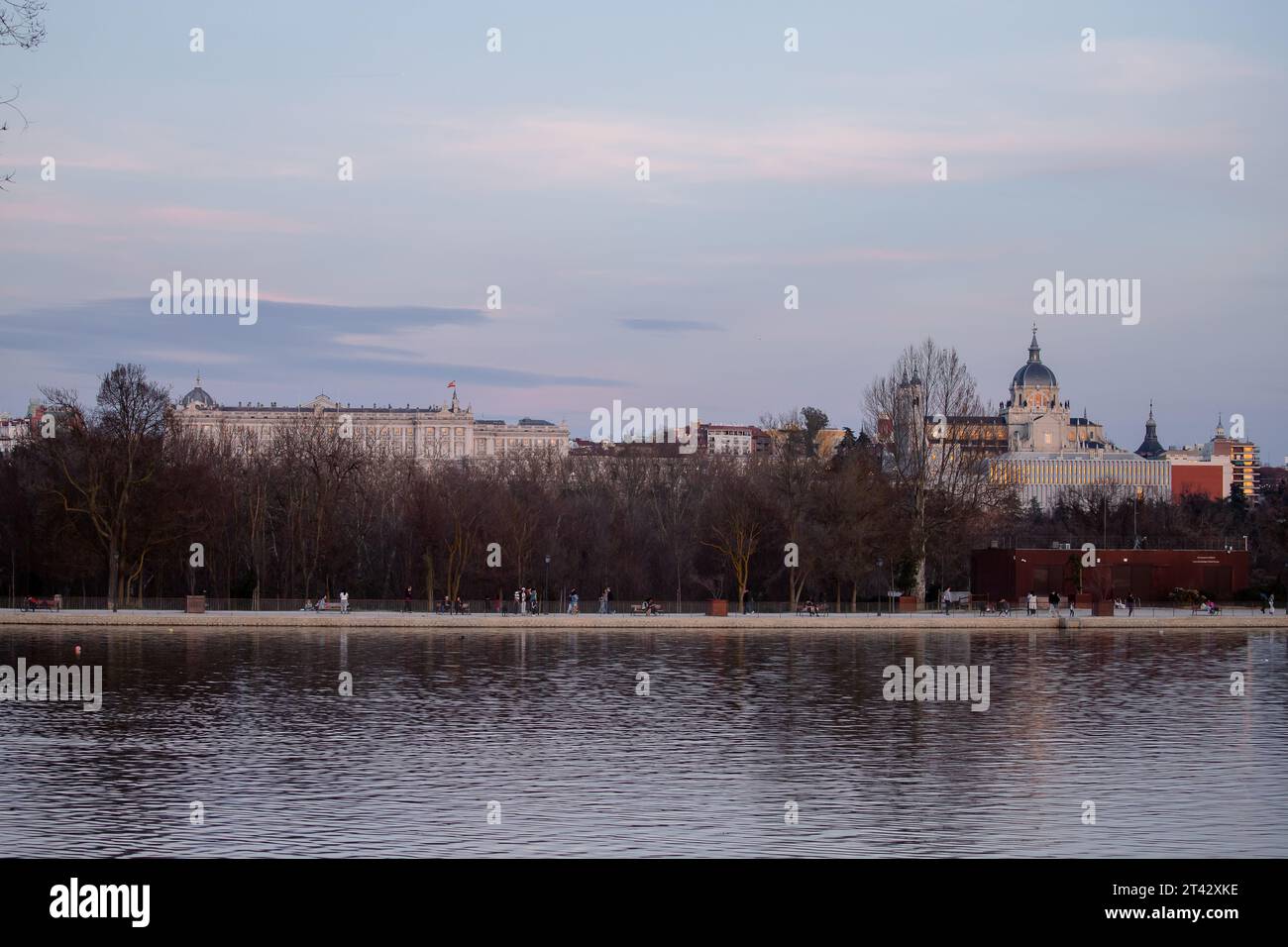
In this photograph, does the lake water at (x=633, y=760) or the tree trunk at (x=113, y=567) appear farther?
the tree trunk at (x=113, y=567)

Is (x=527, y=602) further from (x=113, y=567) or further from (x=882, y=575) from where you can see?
(x=882, y=575)

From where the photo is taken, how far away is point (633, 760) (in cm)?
2406

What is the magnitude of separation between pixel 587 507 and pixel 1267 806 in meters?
63.7

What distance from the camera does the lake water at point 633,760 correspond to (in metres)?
18.2

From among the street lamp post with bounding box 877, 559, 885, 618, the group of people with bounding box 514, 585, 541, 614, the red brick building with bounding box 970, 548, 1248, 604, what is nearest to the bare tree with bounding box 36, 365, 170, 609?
the group of people with bounding box 514, 585, 541, 614

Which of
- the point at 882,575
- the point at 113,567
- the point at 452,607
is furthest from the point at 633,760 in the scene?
the point at 882,575

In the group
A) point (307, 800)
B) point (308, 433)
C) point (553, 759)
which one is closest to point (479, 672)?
point (553, 759)

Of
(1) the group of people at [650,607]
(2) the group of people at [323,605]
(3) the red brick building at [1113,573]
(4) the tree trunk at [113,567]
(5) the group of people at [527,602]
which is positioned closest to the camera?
(4) the tree trunk at [113,567]

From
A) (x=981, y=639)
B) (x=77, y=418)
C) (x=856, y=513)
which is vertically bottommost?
(x=981, y=639)

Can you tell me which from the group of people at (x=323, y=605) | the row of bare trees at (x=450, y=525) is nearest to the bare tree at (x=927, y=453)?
the row of bare trees at (x=450, y=525)

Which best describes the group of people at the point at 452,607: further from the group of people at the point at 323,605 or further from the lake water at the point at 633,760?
the lake water at the point at 633,760
